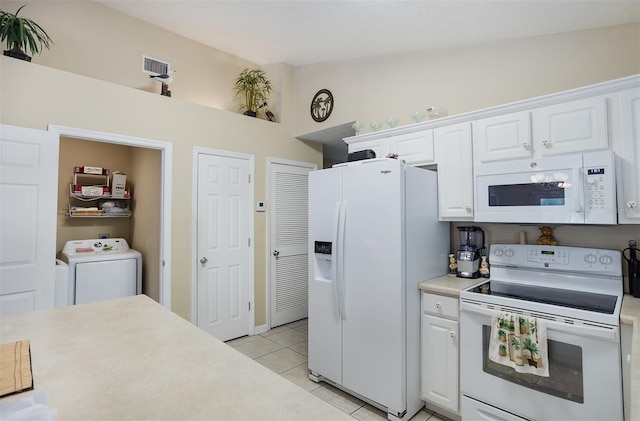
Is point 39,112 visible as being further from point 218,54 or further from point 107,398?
point 107,398

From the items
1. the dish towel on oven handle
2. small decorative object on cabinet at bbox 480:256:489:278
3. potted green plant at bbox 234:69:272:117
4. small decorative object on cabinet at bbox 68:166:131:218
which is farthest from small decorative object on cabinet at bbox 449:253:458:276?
small decorative object on cabinet at bbox 68:166:131:218

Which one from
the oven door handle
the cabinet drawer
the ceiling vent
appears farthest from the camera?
the ceiling vent

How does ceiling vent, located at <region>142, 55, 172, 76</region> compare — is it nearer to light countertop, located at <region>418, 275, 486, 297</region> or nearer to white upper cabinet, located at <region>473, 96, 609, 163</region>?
white upper cabinet, located at <region>473, 96, 609, 163</region>

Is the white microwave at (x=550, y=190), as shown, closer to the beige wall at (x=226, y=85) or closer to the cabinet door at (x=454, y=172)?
the cabinet door at (x=454, y=172)

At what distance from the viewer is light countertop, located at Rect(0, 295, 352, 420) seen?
28.8 inches

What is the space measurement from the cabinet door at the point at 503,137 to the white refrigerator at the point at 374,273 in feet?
1.35

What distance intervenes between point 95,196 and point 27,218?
5.79 feet

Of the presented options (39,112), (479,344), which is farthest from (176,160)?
(479,344)

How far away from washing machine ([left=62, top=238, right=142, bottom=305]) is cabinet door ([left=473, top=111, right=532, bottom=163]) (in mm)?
3702

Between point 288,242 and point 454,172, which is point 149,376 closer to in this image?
point 454,172

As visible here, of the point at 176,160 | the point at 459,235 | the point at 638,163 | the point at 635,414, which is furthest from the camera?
the point at 176,160

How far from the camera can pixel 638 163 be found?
1.73 meters

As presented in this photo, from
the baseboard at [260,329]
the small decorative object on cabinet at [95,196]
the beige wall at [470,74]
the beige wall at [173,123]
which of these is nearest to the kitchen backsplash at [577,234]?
the beige wall at [470,74]

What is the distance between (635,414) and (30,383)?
1458 mm
